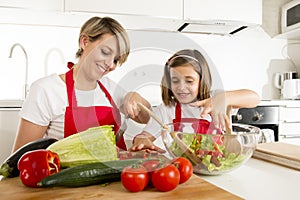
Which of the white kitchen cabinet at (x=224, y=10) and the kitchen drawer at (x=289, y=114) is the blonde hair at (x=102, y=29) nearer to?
the white kitchen cabinet at (x=224, y=10)

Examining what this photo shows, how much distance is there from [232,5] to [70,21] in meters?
1.15

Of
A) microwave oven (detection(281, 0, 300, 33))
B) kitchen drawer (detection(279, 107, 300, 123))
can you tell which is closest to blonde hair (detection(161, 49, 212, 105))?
kitchen drawer (detection(279, 107, 300, 123))

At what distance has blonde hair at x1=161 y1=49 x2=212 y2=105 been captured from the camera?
43.1 inches

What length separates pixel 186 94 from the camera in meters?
1.16

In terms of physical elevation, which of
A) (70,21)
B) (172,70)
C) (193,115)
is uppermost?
(70,21)

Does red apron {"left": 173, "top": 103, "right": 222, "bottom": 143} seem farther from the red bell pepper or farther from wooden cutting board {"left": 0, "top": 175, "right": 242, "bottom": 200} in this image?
the red bell pepper

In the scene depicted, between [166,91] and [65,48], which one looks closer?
[166,91]

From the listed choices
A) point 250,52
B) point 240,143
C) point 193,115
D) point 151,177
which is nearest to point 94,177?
point 151,177

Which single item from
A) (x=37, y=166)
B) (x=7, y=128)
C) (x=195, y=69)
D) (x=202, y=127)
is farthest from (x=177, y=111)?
Answer: (x=7, y=128)

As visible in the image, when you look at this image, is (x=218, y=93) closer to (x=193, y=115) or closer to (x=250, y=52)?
(x=193, y=115)

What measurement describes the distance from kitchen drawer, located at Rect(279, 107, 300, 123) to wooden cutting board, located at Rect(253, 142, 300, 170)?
1.40 m

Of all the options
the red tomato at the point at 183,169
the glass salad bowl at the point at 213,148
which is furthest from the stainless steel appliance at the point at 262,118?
the red tomato at the point at 183,169

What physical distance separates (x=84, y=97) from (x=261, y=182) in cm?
77

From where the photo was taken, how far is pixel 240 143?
0.74 meters
